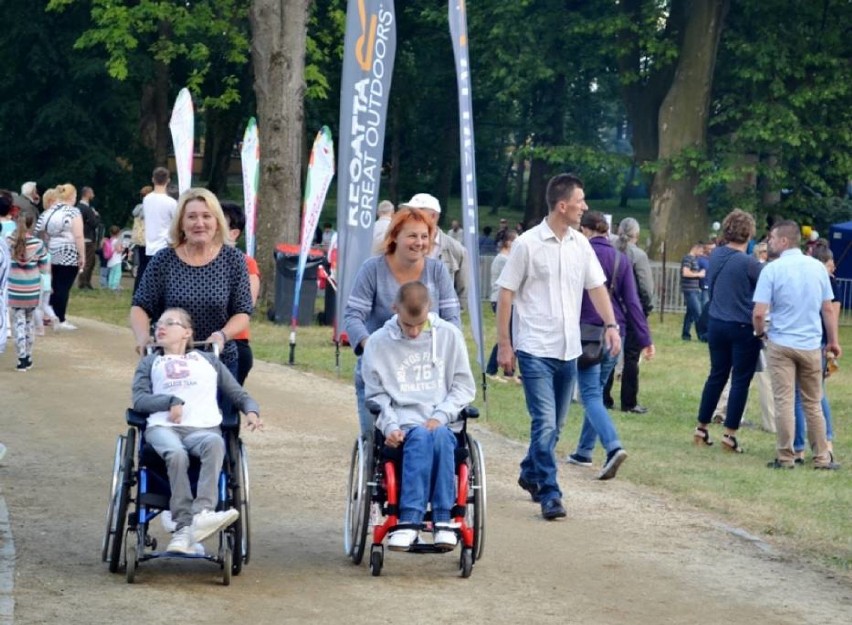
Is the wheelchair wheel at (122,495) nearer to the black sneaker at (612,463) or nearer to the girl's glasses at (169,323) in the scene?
the girl's glasses at (169,323)

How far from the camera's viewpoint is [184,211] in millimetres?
8617

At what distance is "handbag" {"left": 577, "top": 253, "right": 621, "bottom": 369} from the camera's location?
1127cm

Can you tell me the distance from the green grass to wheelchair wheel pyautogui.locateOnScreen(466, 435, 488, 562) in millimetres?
2019

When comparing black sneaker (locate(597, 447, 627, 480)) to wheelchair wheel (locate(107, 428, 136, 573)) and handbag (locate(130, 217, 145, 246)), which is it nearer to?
wheelchair wheel (locate(107, 428, 136, 573))

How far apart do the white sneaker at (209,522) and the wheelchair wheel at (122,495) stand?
376 millimetres

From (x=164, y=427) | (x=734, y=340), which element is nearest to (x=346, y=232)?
(x=734, y=340)

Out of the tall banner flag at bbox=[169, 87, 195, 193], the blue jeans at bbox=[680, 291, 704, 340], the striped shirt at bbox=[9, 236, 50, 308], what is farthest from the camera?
the blue jeans at bbox=[680, 291, 704, 340]

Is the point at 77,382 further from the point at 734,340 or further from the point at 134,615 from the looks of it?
the point at 134,615

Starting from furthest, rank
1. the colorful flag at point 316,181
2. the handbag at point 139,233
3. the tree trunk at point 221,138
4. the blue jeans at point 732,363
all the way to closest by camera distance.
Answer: the tree trunk at point 221,138 < the handbag at point 139,233 < the colorful flag at point 316,181 < the blue jeans at point 732,363

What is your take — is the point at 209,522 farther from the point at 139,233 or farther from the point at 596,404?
the point at 139,233

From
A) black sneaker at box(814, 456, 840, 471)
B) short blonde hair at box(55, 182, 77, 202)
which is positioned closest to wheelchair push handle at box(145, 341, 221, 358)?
black sneaker at box(814, 456, 840, 471)

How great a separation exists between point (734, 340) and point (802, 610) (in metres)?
6.16

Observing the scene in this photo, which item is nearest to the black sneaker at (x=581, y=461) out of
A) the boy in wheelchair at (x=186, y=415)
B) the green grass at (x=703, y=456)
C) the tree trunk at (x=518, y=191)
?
the green grass at (x=703, y=456)

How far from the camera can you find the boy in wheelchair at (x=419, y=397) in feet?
26.9
